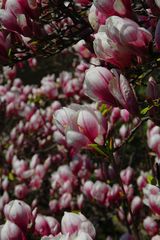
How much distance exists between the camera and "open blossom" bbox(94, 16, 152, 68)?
1294 mm

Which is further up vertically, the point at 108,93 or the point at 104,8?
the point at 104,8

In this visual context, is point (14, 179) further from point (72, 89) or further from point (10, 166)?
point (72, 89)

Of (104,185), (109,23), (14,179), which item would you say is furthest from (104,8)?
(14,179)

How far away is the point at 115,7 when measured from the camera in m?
1.41

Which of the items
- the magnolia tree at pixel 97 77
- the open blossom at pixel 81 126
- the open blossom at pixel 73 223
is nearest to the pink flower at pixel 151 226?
the magnolia tree at pixel 97 77

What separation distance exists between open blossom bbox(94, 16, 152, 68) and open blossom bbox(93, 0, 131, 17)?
0.07m

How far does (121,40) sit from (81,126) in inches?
12.1

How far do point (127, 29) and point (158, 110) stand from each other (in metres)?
0.29

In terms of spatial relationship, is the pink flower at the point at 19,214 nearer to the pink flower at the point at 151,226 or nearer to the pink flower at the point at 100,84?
the pink flower at the point at 100,84

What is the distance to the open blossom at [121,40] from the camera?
129 cm

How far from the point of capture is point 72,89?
4984 mm

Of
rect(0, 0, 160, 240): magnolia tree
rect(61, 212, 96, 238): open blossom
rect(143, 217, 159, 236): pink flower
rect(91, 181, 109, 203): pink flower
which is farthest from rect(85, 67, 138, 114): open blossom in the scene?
rect(91, 181, 109, 203): pink flower

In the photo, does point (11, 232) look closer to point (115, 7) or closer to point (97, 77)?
point (97, 77)

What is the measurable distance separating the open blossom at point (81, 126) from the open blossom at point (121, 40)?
Answer: 0.19 meters
